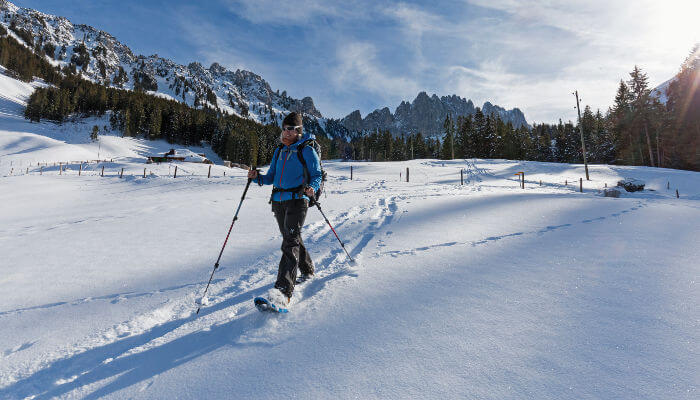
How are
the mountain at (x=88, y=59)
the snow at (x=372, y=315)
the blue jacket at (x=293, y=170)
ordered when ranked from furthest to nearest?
the mountain at (x=88, y=59), the blue jacket at (x=293, y=170), the snow at (x=372, y=315)

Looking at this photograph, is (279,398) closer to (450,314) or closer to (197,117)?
(450,314)

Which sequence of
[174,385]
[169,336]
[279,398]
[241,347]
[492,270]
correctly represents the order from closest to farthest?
[279,398] < [174,385] < [241,347] < [169,336] < [492,270]

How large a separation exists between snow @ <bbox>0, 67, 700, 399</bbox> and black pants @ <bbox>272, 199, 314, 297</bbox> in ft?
1.02

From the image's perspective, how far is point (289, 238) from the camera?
364 centimetres

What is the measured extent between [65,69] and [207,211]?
199726mm

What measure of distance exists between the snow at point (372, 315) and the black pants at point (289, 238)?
0.31m

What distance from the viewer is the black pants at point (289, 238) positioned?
3.45 metres

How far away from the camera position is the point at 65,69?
139375 mm

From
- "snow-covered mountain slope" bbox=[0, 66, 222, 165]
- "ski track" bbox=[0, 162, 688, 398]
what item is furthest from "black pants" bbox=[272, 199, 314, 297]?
"snow-covered mountain slope" bbox=[0, 66, 222, 165]

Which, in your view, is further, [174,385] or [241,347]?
[241,347]

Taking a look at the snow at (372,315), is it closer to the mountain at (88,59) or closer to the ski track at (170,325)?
the ski track at (170,325)

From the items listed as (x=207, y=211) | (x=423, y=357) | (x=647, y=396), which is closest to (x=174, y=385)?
(x=423, y=357)

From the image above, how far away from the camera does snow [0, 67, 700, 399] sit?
2068 mm

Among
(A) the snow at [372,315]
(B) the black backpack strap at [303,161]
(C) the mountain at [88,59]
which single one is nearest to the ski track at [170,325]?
(A) the snow at [372,315]
